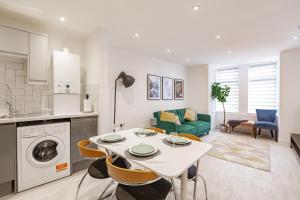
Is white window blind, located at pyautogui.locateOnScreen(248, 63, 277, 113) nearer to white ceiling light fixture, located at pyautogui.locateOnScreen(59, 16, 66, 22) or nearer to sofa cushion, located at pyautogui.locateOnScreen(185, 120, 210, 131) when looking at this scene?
sofa cushion, located at pyautogui.locateOnScreen(185, 120, 210, 131)

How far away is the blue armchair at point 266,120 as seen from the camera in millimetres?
4559

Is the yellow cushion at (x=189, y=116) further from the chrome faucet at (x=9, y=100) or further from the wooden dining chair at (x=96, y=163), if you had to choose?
the chrome faucet at (x=9, y=100)

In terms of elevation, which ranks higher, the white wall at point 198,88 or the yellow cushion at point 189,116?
the white wall at point 198,88

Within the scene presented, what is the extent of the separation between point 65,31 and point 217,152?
424cm

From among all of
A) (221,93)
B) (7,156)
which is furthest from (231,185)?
(221,93)

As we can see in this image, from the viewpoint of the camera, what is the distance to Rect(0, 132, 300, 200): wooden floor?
199 centimetres

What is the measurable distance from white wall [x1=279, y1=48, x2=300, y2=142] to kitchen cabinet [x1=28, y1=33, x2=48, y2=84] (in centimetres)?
569

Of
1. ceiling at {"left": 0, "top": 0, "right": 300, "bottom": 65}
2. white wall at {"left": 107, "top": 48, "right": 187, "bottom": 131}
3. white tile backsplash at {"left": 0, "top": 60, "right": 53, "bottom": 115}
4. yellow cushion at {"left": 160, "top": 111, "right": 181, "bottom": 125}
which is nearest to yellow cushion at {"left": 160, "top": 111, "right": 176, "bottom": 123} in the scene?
yellow cushion at {"left": 160, "top": 111, "right": 181, "bottom": 125}

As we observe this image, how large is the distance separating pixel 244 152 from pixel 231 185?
169 centimetres


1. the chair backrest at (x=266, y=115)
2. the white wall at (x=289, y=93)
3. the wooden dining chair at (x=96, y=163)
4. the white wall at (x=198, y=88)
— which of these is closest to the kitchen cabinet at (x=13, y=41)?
the wooden dining chair at (x=96, y=163)

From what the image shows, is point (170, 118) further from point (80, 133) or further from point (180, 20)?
point (180, 20)

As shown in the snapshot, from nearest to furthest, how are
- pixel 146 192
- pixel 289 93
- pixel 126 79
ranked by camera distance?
pixel 146 192
pixel 126 79
pixel 289 93

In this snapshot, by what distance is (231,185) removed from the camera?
2.25 m

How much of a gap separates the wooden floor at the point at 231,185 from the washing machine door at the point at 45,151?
350 mm
